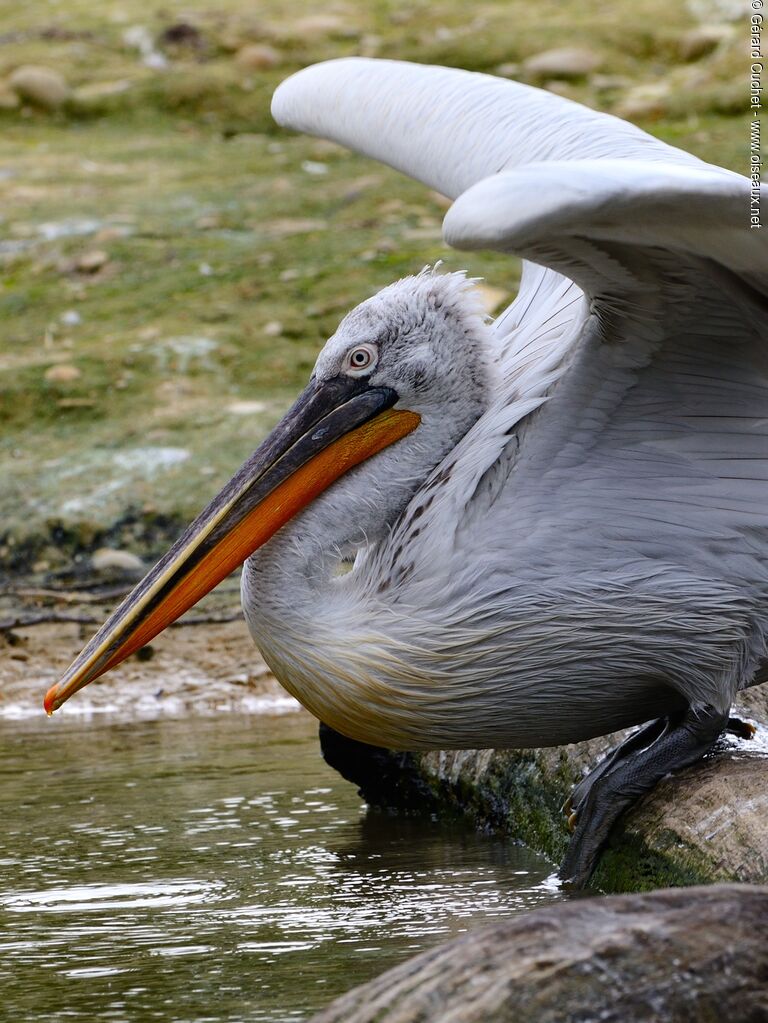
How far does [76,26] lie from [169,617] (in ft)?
40.1

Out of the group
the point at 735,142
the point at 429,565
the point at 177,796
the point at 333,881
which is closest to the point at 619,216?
the point at 429,565

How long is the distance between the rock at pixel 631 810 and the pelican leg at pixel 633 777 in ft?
0.09

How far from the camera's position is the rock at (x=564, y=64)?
13.1 m

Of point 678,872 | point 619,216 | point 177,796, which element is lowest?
point 177,796

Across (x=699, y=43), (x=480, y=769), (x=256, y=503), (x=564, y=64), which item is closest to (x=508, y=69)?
(x=564, y=64)

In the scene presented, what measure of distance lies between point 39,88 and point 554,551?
10.7 meters

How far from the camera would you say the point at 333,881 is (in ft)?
12.8

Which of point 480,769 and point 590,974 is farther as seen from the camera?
point 480,769

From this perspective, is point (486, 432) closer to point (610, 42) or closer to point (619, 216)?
point (619, 216)

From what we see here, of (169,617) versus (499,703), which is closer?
(499,703)

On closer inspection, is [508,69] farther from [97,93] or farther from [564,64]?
[97,93]

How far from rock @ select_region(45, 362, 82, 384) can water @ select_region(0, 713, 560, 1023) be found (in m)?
3.27

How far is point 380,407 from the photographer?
409 cm

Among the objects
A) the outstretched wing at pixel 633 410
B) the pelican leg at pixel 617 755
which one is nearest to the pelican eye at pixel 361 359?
the outstretched wing at pixel 633 410
